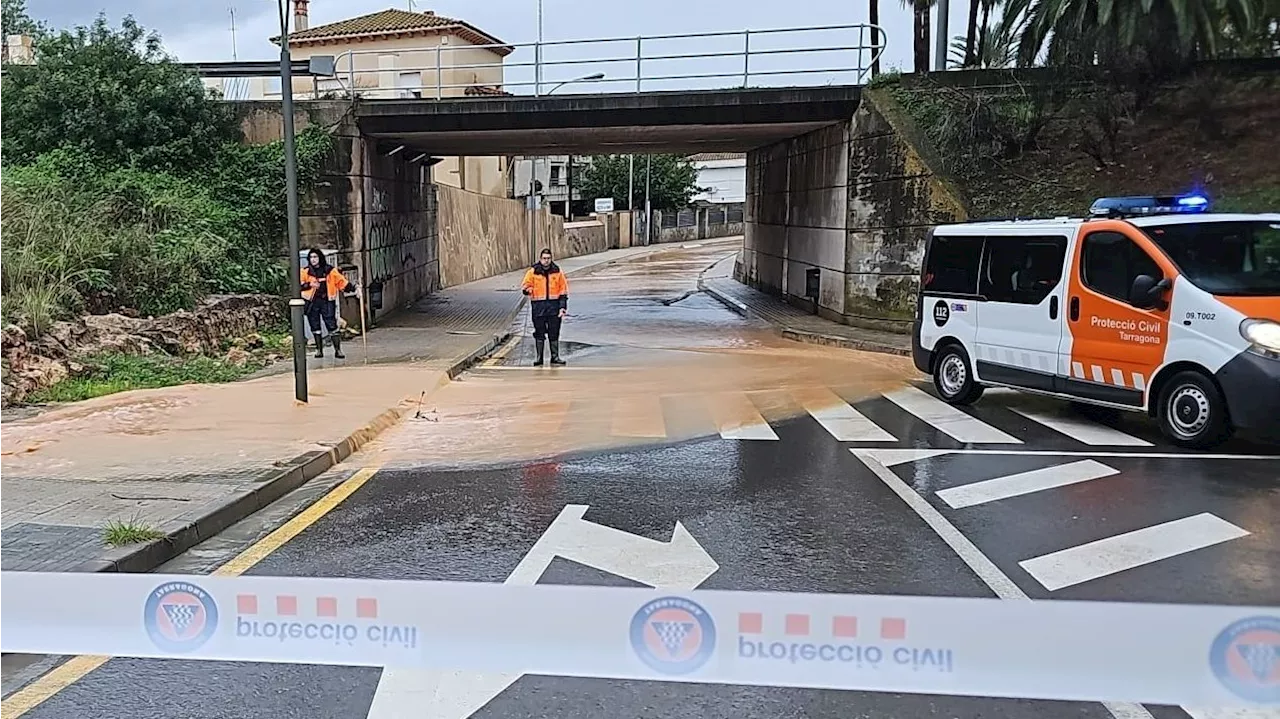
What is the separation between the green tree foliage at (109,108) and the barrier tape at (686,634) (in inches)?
665

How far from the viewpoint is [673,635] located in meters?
2.97

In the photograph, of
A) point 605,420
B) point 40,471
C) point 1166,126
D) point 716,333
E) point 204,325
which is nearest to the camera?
point 40,471

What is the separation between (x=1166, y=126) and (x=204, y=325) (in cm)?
1643

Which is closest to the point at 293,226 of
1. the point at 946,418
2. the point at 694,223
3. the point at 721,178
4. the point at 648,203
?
the point at 946,418

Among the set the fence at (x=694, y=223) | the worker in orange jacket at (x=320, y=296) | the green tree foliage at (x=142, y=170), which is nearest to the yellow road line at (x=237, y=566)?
the worker in orange jacket at (x=320, y=296)

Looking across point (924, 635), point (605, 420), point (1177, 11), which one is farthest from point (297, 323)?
point (1177, 11)

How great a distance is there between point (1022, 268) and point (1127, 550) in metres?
5.09

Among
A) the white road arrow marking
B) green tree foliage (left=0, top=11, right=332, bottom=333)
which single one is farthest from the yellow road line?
green tree foliage (left=0, top=11, right=332, bottom=333)

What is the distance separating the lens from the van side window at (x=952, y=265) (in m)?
11.0

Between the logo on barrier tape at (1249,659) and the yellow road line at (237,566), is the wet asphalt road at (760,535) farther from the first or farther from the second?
the logo on barrier tape at (1249,659)

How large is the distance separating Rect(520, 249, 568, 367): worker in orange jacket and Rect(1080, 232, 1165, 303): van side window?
295 inches

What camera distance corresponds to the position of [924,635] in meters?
2.84

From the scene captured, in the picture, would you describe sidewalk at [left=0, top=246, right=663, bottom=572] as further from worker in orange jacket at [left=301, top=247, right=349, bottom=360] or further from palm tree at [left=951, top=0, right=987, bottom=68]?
palm tree at [left=951, top=0, right=987, bottom=68]

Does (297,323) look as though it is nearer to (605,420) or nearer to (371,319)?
(605,420)
